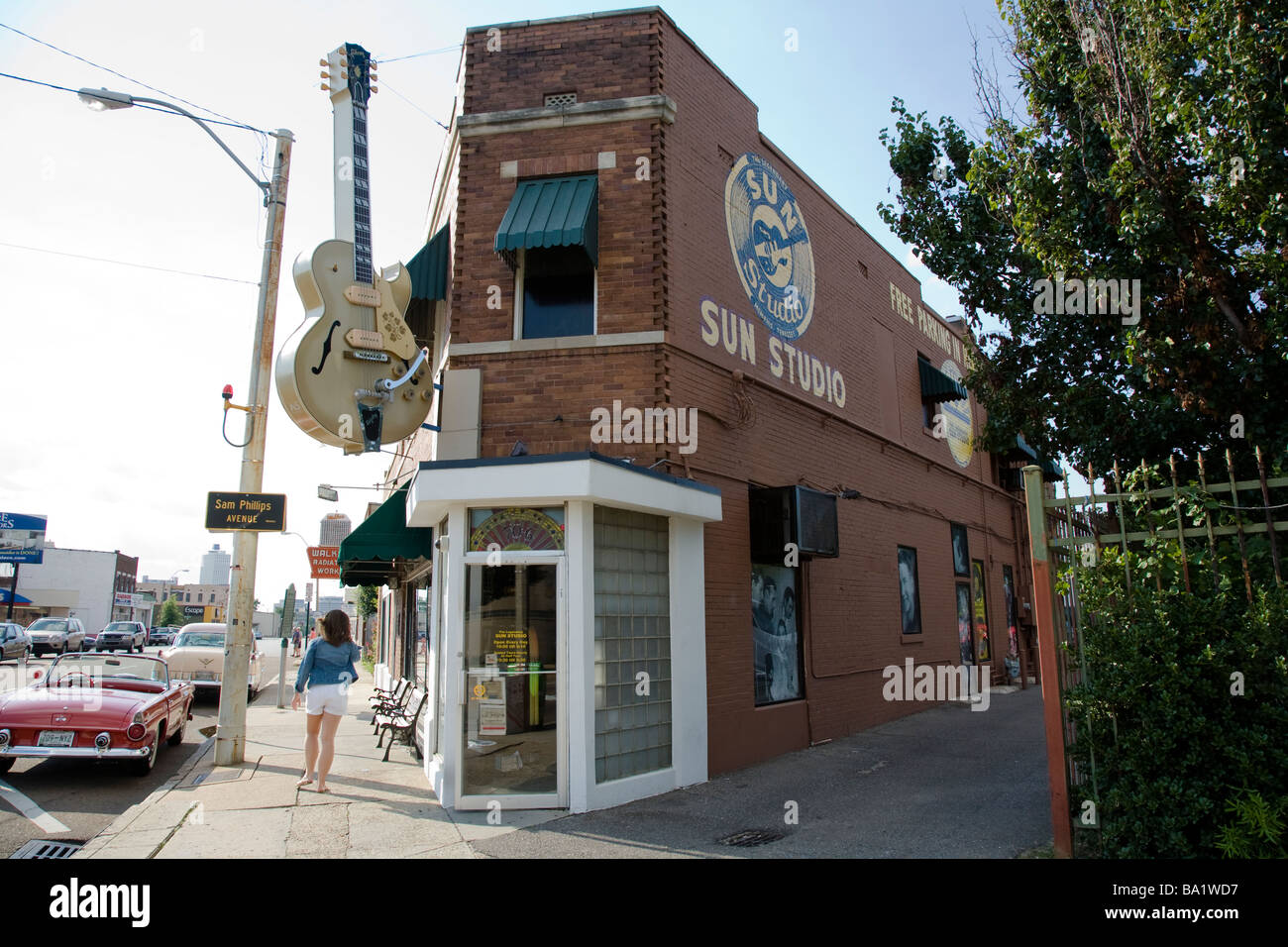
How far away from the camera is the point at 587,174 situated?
959 centimetres

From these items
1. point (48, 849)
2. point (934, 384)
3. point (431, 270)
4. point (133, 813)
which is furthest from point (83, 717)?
point (934, 384)

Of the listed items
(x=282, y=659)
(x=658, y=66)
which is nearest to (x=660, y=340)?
(x=658, y=66)

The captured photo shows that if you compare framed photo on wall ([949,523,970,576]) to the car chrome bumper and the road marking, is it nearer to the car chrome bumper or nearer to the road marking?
the car chrome bumper

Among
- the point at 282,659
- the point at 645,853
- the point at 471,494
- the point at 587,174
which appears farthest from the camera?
the point at 282,659

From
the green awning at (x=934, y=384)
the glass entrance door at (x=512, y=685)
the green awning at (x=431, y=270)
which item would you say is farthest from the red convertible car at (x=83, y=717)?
the green awning at (x=934, y=384)

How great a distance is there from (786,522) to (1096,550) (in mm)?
4680

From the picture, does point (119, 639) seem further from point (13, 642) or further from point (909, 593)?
point (909, 593)

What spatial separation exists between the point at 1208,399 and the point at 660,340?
520 centimetres

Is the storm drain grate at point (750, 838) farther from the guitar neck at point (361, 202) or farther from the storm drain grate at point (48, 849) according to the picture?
the guitar neck at point (361, 202)

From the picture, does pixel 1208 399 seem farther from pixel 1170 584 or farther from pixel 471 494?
pixel 471 494

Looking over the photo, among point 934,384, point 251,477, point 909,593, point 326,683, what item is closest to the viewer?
point 326,683

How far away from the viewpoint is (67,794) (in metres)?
8.30

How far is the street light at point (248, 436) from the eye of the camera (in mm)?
9773

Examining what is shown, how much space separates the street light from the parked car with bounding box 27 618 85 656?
30.7 meters
